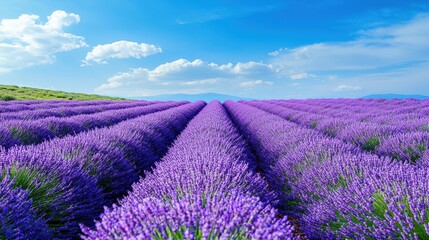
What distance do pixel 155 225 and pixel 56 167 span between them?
6.45ft

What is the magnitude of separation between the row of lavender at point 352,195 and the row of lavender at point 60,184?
1.75 meters

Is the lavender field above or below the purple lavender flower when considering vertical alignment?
below

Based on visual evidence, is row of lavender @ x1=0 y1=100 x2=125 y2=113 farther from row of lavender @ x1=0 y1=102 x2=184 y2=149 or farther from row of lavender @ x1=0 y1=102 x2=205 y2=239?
row of lavender @ x1=0 y1=102 x2=205 y2=239

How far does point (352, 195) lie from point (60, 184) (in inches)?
85.0

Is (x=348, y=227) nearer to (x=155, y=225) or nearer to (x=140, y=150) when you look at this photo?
(x=155, y=225)

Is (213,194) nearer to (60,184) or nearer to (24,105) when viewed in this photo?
(60,184)

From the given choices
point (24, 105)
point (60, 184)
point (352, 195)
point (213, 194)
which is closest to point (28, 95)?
point (24, 105)

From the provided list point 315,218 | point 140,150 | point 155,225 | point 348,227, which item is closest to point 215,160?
point 315,218

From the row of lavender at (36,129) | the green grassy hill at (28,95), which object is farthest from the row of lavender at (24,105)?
the green grassy hill at (28,95)

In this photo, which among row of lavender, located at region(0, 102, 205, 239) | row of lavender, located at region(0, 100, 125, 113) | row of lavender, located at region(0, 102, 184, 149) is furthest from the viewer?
row of lavender, located at region(0, 100, 125, 113)

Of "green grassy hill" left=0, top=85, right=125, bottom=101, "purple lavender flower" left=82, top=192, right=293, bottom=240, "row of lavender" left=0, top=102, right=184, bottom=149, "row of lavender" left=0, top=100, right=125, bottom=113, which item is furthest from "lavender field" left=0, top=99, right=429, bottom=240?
"green grassy hill" left=0, top=85, right=125, bottom=101

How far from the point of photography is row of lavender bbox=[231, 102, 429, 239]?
183 cm

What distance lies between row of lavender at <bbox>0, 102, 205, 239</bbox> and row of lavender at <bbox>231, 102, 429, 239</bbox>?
5.73 feet

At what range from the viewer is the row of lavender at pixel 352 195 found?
6.01ft
